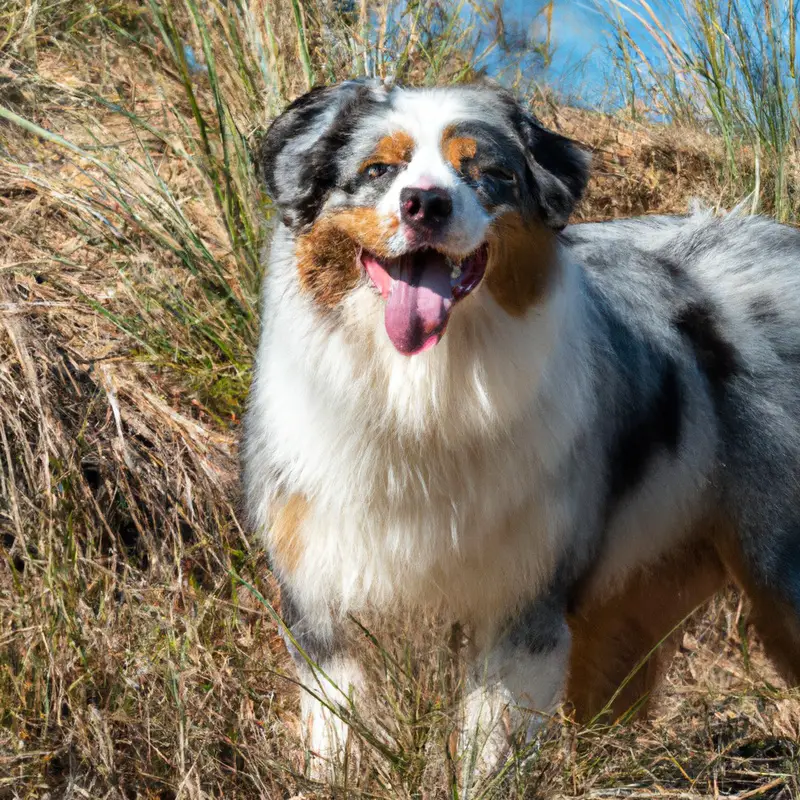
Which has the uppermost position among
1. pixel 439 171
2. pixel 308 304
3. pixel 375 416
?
pixel 439 171

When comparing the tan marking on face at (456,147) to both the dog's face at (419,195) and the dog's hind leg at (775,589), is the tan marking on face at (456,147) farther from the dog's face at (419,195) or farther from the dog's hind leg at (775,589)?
the dog's hind leg at (775,589)

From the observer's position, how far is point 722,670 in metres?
5.00

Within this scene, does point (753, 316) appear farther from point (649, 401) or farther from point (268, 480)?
point (268, 480)

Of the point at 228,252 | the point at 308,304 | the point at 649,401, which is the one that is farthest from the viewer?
the point at 228,252

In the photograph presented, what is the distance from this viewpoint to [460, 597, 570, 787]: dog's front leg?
10.9 feet

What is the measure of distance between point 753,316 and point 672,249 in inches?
17.1

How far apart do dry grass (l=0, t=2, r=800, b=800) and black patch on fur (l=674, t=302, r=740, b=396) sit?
3.47 feet

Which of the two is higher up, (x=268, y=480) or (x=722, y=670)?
(x=268, y=480)

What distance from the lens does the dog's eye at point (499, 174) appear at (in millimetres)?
3102

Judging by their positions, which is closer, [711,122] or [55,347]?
[55,347]

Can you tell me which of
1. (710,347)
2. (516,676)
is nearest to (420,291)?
(516,676)

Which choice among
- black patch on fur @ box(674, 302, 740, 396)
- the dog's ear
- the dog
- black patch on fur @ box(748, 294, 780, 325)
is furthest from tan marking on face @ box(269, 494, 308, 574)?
black patch on fur @ box(748, 294, 780, 325)

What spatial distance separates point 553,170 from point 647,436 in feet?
3.33

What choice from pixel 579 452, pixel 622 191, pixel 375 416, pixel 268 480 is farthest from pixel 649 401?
pixel 622 191
